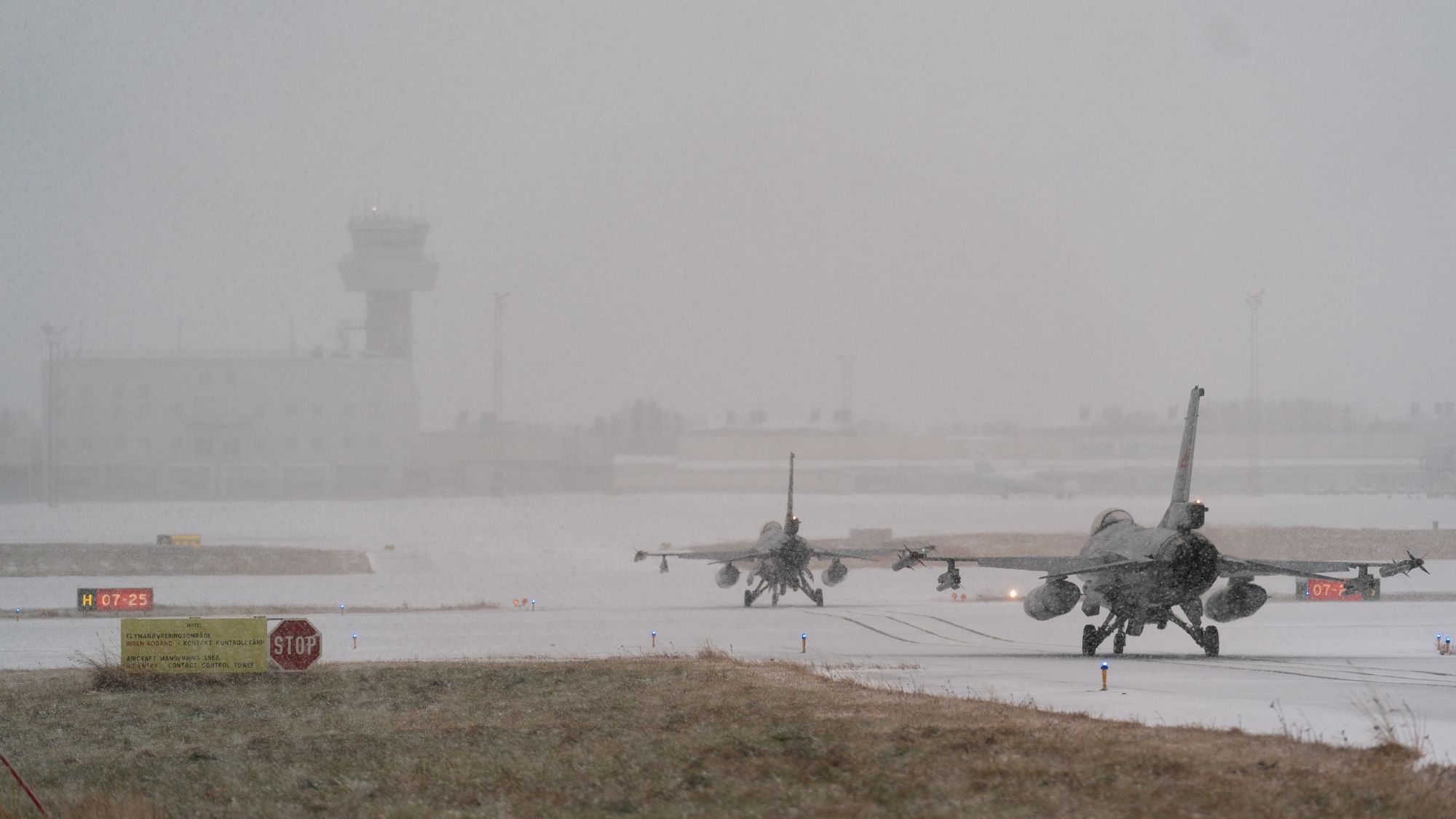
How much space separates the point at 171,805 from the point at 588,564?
192 feet

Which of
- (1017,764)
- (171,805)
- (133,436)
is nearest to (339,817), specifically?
(171,805)

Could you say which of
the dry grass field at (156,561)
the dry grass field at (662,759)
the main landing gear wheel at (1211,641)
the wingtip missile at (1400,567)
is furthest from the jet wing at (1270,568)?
the dry grass field at (156,561)

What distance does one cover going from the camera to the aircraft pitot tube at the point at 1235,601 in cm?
2717

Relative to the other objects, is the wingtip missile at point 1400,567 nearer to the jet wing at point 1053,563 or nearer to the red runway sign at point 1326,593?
the jet wing at point 1053,563

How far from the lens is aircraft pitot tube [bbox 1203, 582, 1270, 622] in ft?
89.1

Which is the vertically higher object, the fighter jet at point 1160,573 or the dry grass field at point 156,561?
the fighter jet at point 1160,573

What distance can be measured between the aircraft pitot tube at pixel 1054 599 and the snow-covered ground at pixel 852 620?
1046 millimetres

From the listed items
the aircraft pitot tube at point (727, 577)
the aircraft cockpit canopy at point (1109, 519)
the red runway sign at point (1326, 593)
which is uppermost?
the aircraft cockpit canopy at point (1109, 519)

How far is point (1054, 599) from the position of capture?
28.2m

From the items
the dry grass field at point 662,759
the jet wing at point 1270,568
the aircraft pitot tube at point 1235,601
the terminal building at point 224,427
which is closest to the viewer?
the dry grass field at point 662,759

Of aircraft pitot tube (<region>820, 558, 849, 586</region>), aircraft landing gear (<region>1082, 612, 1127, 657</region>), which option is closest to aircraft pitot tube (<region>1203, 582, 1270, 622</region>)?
aircraft landing gear (<region>1082, 612, 1127, 657</region>)

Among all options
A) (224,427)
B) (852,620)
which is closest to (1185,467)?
(852,620)

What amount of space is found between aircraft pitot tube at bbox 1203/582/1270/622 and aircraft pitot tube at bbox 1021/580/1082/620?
9.79 ft

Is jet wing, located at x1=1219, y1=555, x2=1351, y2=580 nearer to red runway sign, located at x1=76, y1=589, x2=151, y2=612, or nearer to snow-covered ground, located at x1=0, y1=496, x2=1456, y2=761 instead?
snow-covered ground, located at x1=0, y1=496, x2=1456, y2=761
